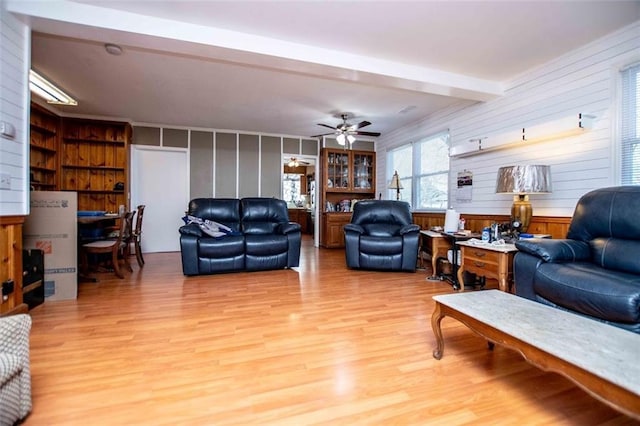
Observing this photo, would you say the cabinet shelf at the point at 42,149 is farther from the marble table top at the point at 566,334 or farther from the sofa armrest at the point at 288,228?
the marble table top at the point at 566,334

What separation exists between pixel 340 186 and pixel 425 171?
1.92m

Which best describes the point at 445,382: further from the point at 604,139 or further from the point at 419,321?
the point at 604,139

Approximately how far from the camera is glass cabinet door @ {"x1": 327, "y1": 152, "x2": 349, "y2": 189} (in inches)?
259

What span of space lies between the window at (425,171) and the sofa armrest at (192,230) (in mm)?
3864

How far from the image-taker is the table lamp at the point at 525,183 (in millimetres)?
2975

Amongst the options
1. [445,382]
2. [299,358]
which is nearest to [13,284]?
[299,358]

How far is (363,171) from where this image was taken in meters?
6.86

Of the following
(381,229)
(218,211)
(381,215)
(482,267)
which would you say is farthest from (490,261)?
(218,211)

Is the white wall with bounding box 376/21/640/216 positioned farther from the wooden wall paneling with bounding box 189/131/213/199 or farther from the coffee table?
the wooden wall paneling with bounding box 189/131/213/199

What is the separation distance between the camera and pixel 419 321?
2.39 meters

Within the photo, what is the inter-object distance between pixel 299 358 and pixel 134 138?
562 centimetres

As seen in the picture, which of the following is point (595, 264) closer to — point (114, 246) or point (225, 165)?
point (114, 246)

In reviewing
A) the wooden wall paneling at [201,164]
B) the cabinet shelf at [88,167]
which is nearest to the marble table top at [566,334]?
the wooden wall paneling at [201,164]

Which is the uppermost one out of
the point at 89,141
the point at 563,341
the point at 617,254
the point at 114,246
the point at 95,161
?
the point at 89,141
